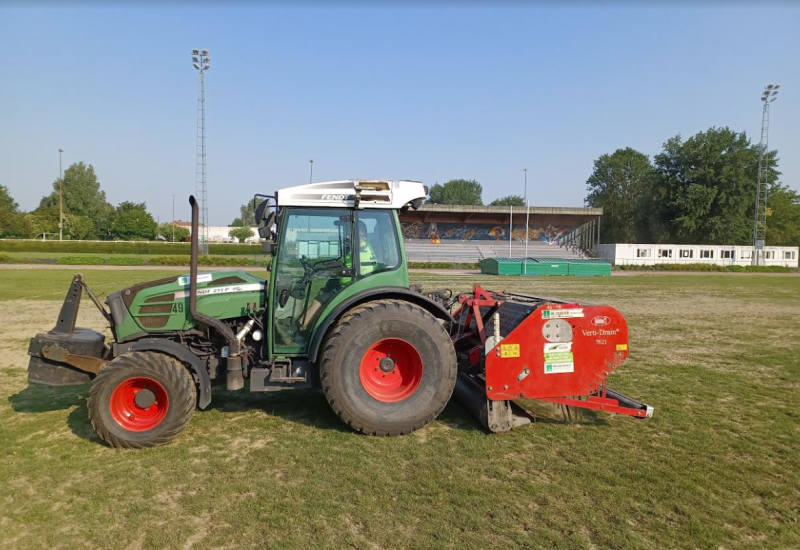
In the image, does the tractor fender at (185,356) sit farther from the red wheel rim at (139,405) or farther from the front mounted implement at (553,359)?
the front mounted implement at (553,359)

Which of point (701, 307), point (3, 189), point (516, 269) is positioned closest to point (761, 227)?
point (516, 269)

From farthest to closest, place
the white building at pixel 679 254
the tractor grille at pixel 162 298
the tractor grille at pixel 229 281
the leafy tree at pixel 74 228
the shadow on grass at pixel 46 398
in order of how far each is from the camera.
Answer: the leafy tree at pixel 74 228 < the white building at pixel 679 254 < the shadow on grass at pixel 46 398 < the tractor grille at pixel 229 281 < the tractor grille at pixel 162 298

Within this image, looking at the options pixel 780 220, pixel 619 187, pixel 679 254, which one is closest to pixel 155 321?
pixel 679 254

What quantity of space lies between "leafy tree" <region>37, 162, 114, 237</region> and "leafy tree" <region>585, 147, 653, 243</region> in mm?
85684

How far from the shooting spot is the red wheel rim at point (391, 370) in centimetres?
480

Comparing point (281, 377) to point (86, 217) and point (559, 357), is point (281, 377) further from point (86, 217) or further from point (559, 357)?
point (86, 217)

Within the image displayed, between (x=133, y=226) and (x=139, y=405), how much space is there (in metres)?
92.1

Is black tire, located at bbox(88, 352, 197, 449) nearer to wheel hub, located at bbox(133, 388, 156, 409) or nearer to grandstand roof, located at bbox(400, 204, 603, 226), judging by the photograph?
wheel hub, located at bbox(133, 388, 156, 409)

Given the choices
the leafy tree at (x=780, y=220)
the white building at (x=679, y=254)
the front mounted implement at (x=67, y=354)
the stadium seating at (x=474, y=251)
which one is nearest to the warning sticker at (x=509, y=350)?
the front mounted implement at (x=67, y=354)

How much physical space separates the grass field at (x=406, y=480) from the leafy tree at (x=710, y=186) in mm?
60003

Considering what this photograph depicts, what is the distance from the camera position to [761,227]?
5241cm

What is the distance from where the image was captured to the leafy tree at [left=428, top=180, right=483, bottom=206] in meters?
109

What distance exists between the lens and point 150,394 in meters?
4.53

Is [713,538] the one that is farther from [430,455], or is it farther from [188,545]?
[188,545]
